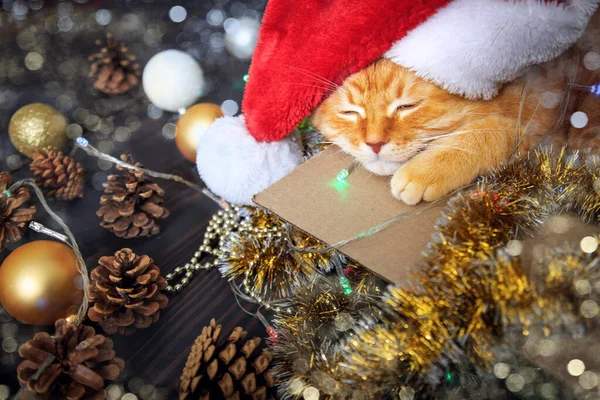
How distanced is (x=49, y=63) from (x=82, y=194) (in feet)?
1.13

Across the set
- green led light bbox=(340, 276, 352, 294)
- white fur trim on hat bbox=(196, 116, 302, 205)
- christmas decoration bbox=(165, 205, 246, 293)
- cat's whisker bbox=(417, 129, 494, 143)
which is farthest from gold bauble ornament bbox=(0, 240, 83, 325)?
cat's whisker bbox=(417, 129, 494, 143)

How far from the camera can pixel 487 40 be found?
46 centimetres

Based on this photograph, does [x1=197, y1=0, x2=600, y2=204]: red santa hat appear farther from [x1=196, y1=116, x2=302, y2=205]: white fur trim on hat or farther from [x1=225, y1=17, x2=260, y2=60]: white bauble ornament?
[x1=225, y1=17, x2=260, y2=60]: white bauble ornament

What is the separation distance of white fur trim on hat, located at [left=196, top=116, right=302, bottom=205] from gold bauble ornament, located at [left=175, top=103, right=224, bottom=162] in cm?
10

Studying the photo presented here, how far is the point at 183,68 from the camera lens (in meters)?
0.93

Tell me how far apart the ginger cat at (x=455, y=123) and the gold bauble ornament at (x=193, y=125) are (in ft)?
1.20

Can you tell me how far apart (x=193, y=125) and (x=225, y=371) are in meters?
0.48

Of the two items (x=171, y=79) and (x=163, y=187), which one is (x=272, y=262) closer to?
(x=163, y=187)

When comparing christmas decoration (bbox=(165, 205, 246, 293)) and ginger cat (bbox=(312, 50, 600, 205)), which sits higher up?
ginger cat (bbox=(312, 50, 600, 205))

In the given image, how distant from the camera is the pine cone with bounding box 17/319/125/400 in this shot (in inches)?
18.4

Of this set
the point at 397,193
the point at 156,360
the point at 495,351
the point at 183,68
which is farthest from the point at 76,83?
the point at 495,351

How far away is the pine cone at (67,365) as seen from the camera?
468 millimetres

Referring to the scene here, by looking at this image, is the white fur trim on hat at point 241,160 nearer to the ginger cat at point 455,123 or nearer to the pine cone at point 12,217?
the ginger cat at point 455,123

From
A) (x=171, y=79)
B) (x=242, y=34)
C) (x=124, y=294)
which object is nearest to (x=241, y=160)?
(x=124, y=294)
